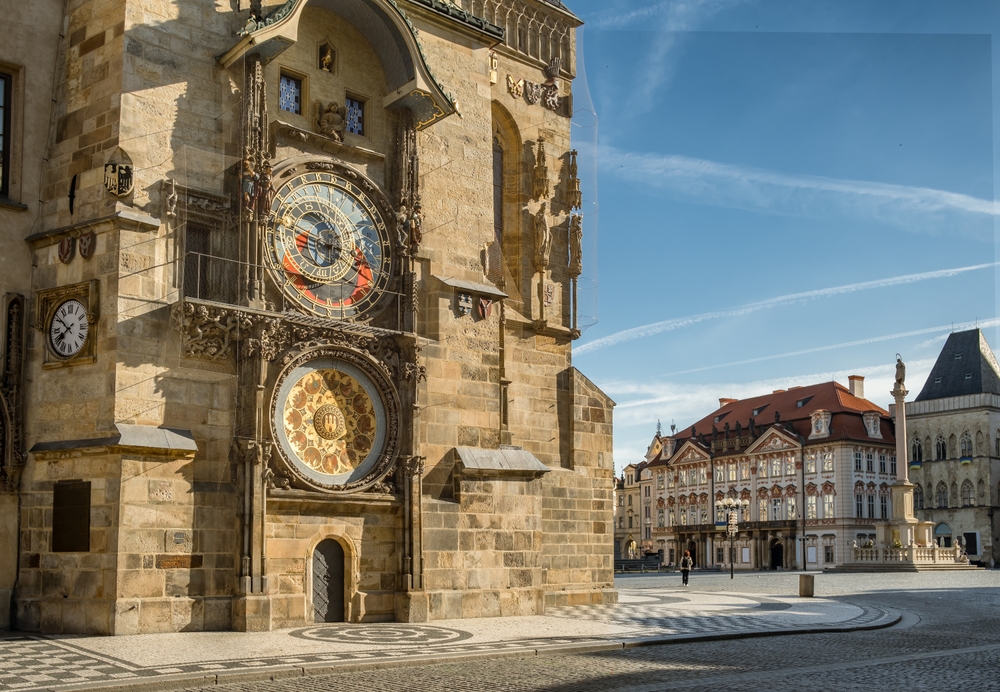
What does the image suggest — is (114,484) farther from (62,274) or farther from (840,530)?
(840,530)

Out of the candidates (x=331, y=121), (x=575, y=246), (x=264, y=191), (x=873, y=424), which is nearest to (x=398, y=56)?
(x=331, y=121)

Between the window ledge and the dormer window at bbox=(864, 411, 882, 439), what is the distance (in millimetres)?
73680

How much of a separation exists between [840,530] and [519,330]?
200 feet

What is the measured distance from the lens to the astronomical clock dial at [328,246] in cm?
1933

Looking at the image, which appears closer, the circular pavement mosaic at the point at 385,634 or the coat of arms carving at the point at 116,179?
the circular pavement mosaic at the point at 385,634

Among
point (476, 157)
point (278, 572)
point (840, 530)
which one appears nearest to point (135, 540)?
point (278, 572)

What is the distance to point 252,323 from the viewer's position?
60.2 feet

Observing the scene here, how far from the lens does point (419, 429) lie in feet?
67.0

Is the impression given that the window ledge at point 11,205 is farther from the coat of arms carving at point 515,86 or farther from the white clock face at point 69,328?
the coat of arms carving at point 515,86

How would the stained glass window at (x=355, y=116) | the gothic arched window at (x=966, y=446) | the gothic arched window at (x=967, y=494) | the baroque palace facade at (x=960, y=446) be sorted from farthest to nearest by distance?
1. the gothic arched window at (x=966, y=446)
2. the gothic arched window at (x=967, y=494)
3. the baroque palace facade at (x=960, y=446)
4. the stained glass window at (x=355, y=116)

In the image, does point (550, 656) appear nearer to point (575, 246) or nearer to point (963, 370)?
point (575, 246)

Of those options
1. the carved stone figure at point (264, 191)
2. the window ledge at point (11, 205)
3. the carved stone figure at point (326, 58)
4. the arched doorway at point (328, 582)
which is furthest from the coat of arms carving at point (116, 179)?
the arched doorway at point (328, 582)

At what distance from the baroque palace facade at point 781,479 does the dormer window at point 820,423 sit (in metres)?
0.07

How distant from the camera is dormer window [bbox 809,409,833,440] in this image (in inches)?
3246
